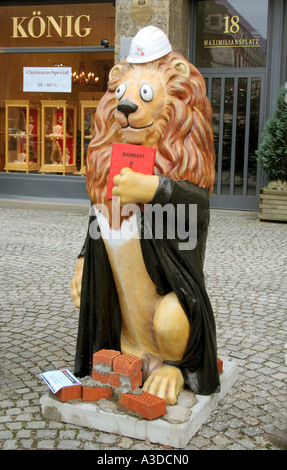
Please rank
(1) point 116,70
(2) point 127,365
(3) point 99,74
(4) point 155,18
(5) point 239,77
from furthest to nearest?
(3) point 99,74, (5) point 239,77, (4) point 155,18, (1) point 116,70, (2) point 127,365

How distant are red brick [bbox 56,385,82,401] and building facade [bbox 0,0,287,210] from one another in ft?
24.3

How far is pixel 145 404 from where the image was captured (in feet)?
8.14

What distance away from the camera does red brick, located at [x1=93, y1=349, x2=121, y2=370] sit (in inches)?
104

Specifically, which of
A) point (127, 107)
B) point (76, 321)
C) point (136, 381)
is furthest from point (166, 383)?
point (76, 321)

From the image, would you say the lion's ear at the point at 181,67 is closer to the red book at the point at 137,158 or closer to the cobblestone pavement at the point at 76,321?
the red book at the point at 137,158

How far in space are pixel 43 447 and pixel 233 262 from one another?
4.14m

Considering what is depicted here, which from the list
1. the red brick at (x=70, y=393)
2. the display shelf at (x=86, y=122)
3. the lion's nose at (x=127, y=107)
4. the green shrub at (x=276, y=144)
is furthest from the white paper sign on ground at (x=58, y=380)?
the display shelf at (x=86, y=122)

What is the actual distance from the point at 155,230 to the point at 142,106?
1.88 ft

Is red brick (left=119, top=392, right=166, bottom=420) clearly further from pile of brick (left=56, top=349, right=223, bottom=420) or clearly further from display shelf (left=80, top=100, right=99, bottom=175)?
display shelf (left=80, top=100, right=99, bottom=175)

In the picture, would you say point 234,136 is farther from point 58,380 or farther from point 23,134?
point 58,380

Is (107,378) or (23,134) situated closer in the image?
(107,378)

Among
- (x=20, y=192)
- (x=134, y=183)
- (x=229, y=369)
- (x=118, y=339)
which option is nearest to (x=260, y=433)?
(x=229, y=369)

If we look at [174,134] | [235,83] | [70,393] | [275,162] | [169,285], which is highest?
[235,83]

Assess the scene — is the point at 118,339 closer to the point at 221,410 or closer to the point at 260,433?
the point at 221,410
